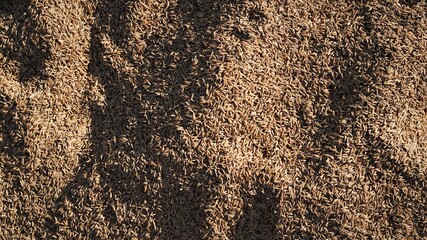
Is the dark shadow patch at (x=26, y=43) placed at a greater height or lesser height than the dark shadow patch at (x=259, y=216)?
greater

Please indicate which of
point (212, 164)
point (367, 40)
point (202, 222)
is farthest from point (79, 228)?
point (367, 40)

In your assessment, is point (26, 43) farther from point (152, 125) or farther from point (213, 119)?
point (213, 119)

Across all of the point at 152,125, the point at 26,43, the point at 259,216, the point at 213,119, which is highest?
the point at 26,43

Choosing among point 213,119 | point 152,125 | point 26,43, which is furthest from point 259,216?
point 26,43

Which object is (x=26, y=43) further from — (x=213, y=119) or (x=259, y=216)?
(x=259, y=216)

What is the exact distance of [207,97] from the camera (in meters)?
2.70

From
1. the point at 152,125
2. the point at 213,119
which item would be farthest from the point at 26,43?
the point at 213,119

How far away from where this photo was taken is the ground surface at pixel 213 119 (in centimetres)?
268

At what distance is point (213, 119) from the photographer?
2.70 metres

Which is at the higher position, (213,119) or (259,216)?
(213,119)

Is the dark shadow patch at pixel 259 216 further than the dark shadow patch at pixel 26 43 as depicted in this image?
No

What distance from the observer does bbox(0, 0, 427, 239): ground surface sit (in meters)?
2.68

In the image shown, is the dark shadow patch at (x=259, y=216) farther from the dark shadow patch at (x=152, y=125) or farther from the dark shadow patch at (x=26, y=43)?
the dark shadow patch at (x=26, y=43)

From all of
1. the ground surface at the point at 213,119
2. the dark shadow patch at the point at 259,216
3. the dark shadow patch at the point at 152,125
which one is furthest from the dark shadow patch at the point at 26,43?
the dark shadow patch at the point at 259,216
